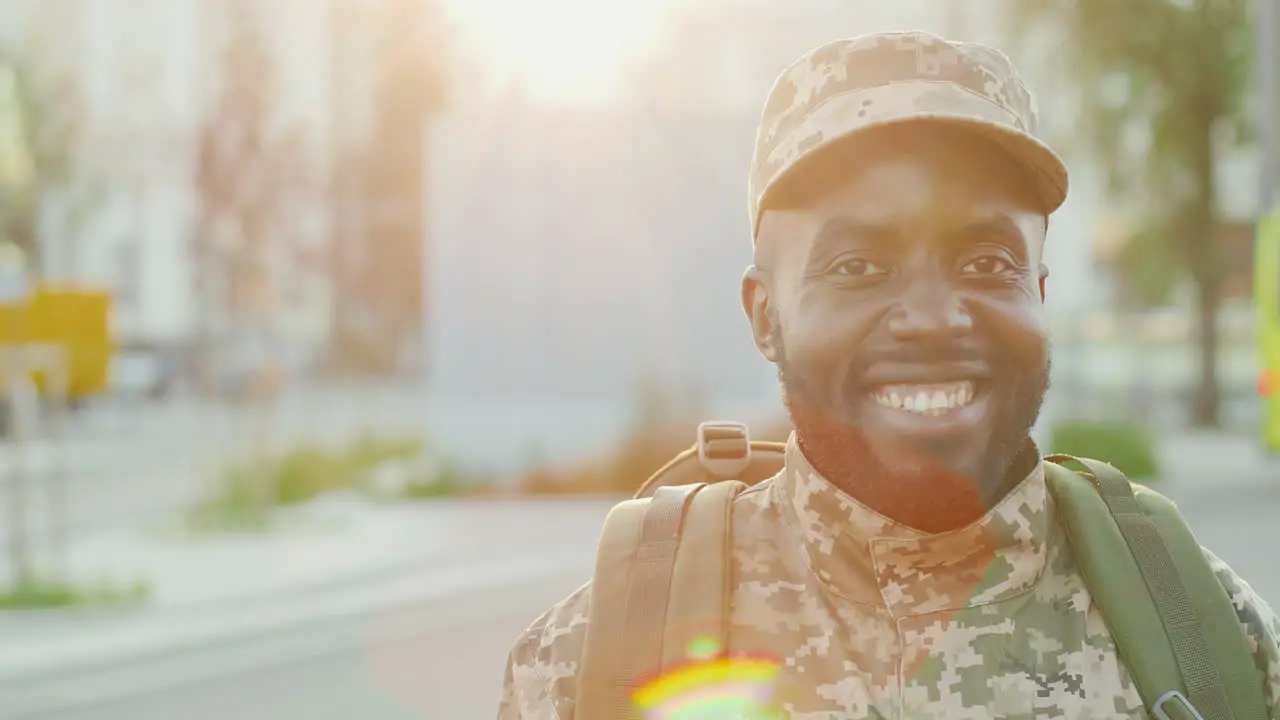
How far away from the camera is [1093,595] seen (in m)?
1.55

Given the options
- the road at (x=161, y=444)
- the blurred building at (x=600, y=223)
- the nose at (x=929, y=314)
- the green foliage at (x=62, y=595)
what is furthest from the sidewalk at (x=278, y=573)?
the nose at (x=929, y=314)

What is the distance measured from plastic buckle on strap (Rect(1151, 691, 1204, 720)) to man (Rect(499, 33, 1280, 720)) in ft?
0.11

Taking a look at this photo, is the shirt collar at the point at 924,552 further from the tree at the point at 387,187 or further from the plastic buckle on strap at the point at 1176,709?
the tree at the point at 387,187

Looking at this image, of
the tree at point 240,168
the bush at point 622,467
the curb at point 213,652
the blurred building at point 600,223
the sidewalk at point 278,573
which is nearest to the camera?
the curb at point 213,652

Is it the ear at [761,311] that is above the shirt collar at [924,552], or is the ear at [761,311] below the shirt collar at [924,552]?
above

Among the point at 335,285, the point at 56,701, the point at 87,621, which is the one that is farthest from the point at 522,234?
the point at 335,285

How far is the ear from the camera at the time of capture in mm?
1601

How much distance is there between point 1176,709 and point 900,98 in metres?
0.65


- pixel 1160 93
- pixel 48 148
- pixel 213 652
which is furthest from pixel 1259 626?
pixel 48 148

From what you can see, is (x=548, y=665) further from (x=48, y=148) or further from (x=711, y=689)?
(x=48, y=148)

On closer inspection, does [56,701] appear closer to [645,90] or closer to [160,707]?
[160,707]

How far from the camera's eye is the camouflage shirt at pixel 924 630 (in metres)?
1.52

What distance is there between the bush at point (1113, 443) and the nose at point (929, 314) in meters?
13.3

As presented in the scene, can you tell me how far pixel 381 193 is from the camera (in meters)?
33.8
